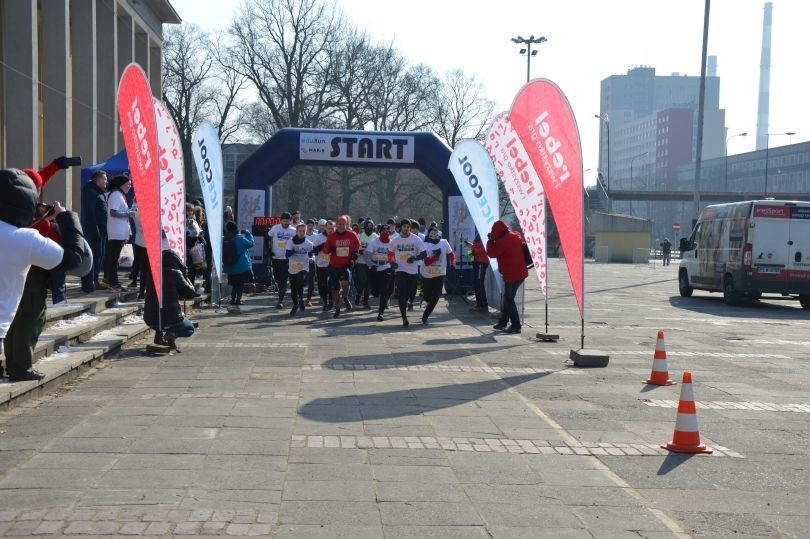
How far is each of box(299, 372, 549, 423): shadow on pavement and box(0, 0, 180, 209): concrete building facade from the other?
16.2 meters

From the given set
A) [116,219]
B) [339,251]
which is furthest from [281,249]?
[116,219]

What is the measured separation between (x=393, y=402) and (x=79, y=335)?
4404 millimetres

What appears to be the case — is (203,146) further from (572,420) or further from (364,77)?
(364,77)

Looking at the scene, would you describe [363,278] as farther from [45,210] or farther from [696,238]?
[45,210]

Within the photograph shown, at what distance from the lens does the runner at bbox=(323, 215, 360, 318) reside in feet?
59.3

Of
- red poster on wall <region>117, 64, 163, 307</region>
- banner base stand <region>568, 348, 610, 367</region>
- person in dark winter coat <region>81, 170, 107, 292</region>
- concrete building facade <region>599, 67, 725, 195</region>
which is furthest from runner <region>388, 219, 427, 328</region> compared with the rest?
concrete building facade <region>599, 67, 725, 195</region>

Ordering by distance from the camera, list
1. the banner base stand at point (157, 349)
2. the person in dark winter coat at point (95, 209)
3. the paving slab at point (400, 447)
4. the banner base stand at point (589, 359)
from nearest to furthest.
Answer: the paving slab at point (400, 447) → the banner base stand at point (157, 349) → the banner base stand at point (589, 359) → the person in dark winter coat at point (95, 209)

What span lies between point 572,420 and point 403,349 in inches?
199

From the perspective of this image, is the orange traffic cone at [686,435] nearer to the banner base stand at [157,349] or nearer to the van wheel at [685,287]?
the banner base stand at [157,349]

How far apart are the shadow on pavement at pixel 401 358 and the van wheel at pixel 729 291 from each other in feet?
41.6

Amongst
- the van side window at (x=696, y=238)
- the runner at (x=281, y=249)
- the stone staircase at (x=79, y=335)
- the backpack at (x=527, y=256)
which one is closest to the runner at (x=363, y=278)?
the runner at (x=281, y=249)

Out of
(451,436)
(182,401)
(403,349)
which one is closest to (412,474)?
(451,436)

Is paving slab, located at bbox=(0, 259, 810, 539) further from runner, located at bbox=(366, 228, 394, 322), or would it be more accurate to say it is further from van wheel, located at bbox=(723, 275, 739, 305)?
van wheel, located at bbox=(723, 275, 739, 305)

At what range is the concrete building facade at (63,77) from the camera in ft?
73.6
